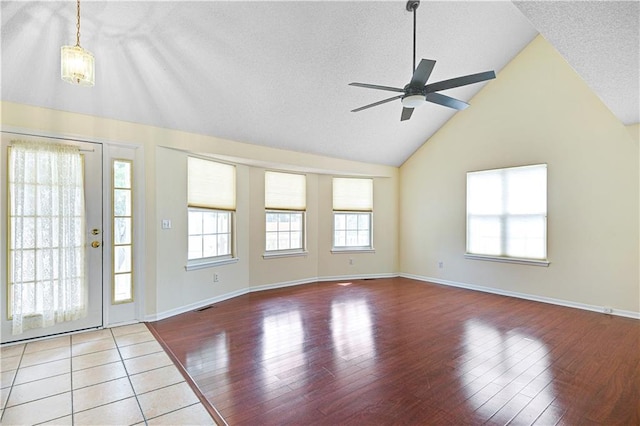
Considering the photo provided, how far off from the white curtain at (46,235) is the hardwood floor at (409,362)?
1.03 metres

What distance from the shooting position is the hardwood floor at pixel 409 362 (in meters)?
2.10

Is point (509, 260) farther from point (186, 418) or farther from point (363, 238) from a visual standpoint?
point (186, 418)

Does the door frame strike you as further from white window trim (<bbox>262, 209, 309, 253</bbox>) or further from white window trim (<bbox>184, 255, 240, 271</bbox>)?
white window trim (<bbox>262, 209, 309, 253</bbox>)

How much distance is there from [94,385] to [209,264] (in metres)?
2.31

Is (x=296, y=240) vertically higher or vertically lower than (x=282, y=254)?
higher

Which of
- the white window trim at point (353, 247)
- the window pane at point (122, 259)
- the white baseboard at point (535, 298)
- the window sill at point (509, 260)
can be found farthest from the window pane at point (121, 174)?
the window sill at point (509, 260)

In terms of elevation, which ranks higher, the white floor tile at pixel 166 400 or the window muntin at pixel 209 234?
the window muntin at pixel 209 234

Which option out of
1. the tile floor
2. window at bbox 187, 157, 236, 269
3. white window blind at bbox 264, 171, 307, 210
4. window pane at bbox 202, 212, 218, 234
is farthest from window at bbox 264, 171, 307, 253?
the tile floor

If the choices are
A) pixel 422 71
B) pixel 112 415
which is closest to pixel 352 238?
pixel 422 71

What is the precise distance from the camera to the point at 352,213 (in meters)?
6.59

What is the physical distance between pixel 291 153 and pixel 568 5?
3.98 m

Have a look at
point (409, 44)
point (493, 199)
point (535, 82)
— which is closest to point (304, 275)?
point (493, 199)

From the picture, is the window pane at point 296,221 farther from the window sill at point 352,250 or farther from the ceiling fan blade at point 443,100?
the ceiling fan blade at point 443,100

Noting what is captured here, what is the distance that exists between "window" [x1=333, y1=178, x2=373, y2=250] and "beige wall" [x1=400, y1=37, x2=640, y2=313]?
1427 mm
